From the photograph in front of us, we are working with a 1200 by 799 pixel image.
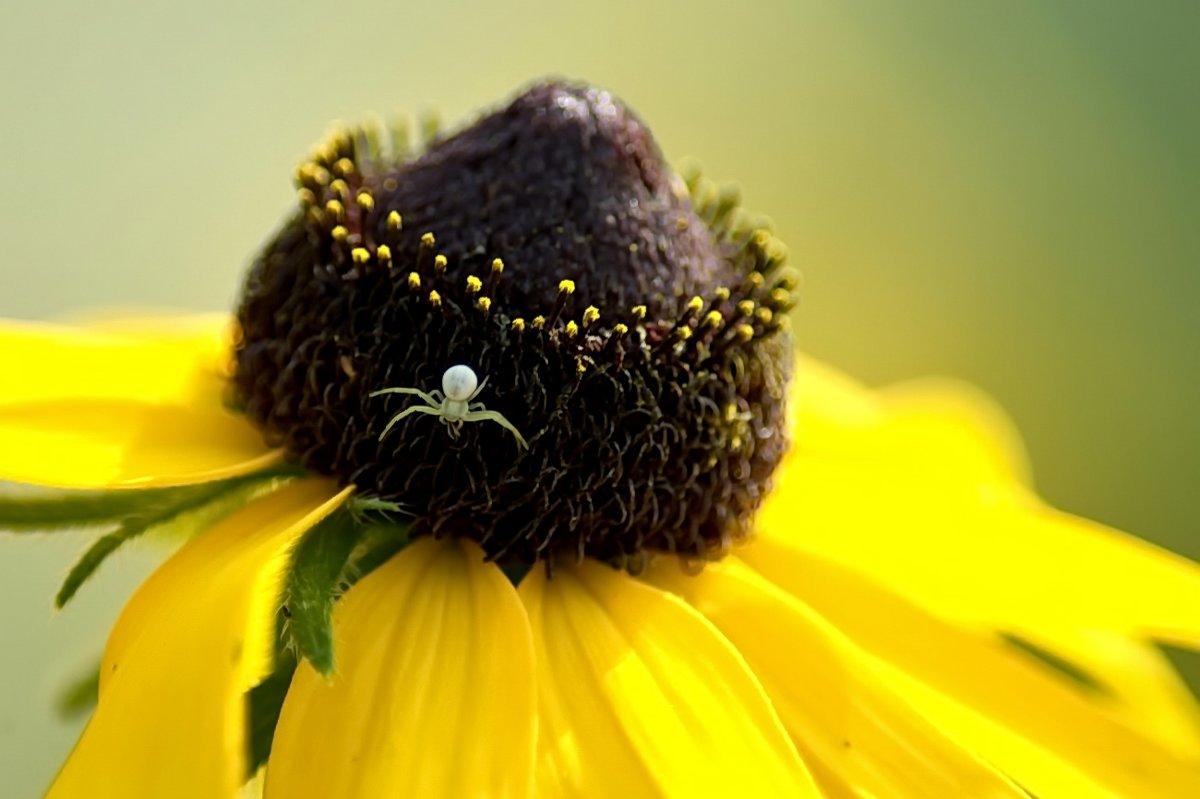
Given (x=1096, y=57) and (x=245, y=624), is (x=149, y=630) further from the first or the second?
(x=1096, y=57)

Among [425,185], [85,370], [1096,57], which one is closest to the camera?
[425,185]

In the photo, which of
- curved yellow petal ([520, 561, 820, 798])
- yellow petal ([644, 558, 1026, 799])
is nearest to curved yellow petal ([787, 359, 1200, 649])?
yellow petal ([644, 558, 1026, 799])

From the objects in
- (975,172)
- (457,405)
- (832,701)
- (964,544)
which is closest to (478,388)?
(457,405)

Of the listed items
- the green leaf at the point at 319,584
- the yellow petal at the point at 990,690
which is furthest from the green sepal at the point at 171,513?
the yellow petal at the point at 990,690

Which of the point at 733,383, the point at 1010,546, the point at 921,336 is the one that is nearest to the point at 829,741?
the point at 733,383

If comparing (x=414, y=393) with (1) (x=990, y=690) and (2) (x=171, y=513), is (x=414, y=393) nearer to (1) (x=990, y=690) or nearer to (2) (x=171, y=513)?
(2) (x=171, y=513)

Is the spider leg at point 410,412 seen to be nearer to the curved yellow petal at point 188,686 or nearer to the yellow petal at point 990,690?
the curved yellow petal at point 188,686
